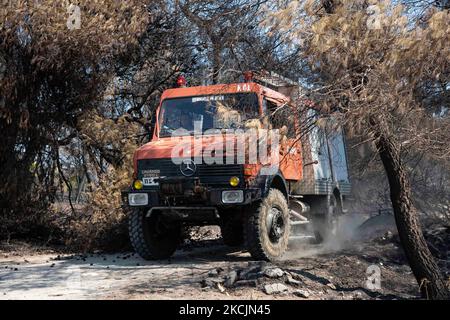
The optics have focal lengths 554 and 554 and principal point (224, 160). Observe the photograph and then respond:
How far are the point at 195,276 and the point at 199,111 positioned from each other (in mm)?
2926

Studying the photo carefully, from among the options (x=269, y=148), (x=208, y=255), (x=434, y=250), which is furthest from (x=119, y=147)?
(x=434, y=250)

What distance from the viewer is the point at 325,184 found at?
12.1 meters

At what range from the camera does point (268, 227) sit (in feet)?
29.3

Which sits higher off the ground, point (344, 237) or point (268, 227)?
point (268, 227)

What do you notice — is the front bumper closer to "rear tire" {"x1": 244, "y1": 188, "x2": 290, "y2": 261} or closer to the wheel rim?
"rear tire" {"x1": 244, "y1": 188, "x2": 290, "y2": 261}

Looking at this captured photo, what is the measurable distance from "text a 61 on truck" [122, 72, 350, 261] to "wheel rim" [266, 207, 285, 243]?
0.04 ft

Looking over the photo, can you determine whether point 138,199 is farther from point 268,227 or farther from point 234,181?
point 268,227

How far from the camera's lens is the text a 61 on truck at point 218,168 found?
27.5 ft

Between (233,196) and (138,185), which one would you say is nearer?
(233,196)

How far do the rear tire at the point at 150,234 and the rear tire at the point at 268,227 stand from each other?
1.65 meters

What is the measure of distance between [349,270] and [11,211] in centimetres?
776

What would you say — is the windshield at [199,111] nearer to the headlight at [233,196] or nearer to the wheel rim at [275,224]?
the headlight at [233,196]

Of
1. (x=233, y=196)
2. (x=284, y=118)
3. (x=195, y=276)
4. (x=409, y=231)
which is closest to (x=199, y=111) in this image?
(x=233, y=196)
